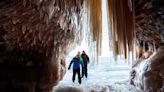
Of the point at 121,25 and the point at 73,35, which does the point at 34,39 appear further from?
the point at 121,25

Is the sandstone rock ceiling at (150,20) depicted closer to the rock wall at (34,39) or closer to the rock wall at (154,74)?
the rock wall at (154,74)

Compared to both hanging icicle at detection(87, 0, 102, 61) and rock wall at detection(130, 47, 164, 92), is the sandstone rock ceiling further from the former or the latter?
hanging icicle at detection(87, 0, 102, 61)

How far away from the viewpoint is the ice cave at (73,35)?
13.5ft

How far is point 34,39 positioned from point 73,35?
4.16ft

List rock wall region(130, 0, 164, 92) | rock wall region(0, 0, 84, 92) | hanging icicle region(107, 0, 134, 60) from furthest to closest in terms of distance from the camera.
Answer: rock wall region(130, 0, 164, 92) → rock wall region(0, 0, 84, 92) → hanging icicle region(107, 0, 134, 60)

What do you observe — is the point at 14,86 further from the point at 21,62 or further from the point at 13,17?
the point at 13,17

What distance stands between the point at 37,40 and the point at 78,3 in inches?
88.0

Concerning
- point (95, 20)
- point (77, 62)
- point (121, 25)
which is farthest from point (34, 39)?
point (77, 62)

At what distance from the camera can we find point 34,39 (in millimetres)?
6207

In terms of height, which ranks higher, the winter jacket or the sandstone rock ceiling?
the sandstone rock ceiling

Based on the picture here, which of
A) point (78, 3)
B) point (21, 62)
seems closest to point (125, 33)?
point (78, 3)

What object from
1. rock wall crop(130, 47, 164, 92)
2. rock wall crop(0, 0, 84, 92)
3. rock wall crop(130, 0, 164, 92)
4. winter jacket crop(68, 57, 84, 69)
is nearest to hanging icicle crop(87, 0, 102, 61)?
rock wall crop(0, 0, 84, 92)

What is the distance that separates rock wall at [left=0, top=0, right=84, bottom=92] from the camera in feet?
13.7

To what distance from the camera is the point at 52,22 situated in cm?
518
